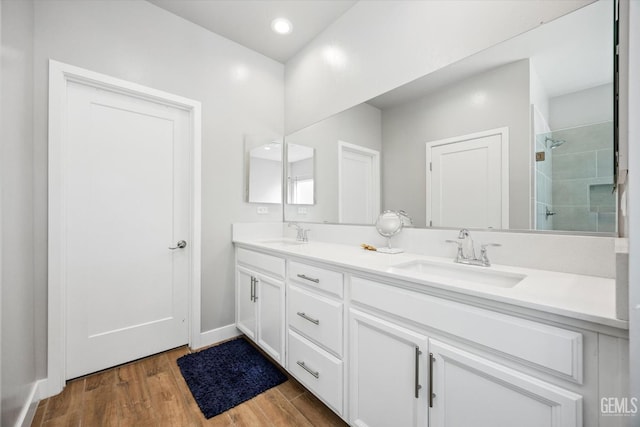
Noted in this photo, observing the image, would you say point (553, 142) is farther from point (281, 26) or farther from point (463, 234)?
point (281, 26)

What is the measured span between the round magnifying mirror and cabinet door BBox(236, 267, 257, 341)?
102 centimetres

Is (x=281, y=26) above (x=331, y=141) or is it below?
above

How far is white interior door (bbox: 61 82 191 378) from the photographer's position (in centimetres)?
176

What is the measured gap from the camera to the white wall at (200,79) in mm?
1615

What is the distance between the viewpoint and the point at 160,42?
2045mm

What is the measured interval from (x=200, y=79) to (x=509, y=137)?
2.29 meters

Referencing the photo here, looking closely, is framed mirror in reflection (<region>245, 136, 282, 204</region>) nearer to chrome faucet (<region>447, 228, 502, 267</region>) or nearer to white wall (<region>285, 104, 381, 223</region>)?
white wall (<region>285, 104, 381, 223</region>)

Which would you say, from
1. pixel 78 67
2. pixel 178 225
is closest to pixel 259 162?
pixel 178 225

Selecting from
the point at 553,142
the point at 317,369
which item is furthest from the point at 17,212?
the point at 553,142

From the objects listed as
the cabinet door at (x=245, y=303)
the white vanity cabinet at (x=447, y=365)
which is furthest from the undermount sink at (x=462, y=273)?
the cabinet door at (x=245, y=303)

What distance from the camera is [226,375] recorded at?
5.86 ft

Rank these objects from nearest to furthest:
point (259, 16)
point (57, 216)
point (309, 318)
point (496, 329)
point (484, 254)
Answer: point (496, 329)
point (484, 254)
point (309, 318)
point (57, 216)
point (259, 16)

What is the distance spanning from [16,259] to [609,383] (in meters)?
2.34

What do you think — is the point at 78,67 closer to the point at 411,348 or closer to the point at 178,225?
the point at 178,225
